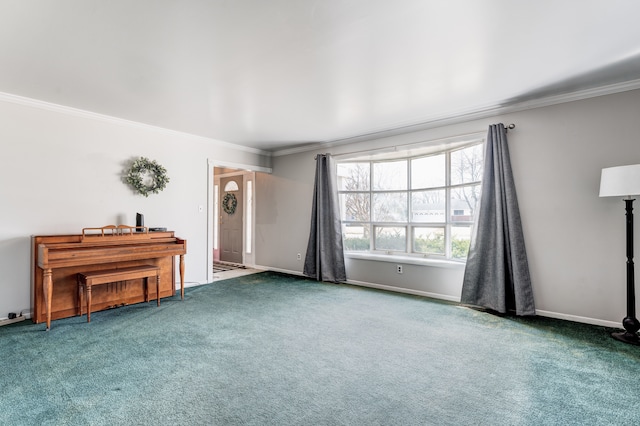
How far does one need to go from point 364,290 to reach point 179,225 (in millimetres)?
3004

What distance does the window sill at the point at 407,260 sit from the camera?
407 cm

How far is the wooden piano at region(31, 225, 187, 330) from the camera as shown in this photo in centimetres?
309

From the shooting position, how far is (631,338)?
8.86ft

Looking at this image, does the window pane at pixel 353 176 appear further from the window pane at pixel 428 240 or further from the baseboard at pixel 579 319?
the baseboard at pixel 579 319

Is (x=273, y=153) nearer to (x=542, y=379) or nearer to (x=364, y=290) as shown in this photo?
(x=364, y=290)

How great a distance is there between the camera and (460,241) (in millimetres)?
4160

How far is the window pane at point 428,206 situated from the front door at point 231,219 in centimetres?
382

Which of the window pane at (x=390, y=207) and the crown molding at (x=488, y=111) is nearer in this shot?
the crown molding at (x=488, y=111)

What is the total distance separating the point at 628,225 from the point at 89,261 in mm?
5314

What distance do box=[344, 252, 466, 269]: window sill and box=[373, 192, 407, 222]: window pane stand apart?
58cm

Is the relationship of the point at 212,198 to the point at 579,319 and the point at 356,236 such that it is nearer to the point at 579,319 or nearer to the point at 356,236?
the point at 356,236

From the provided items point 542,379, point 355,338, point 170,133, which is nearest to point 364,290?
point 355,338

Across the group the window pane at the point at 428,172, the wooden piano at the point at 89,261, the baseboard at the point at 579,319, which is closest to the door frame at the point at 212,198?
the wooden piano at the point at 89,261

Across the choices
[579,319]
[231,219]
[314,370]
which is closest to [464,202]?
[579,319]
